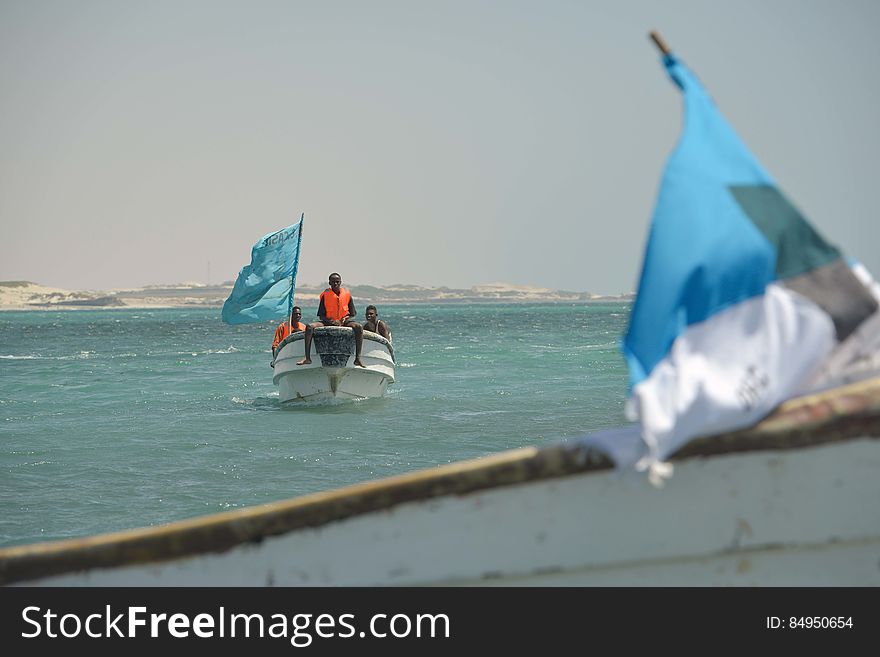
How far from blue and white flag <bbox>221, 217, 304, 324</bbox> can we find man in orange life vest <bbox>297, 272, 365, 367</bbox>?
1302 millimetres

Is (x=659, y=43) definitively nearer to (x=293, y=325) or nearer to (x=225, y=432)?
(x=225, y=432)

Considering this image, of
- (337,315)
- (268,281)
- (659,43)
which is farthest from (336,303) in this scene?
(659,43)

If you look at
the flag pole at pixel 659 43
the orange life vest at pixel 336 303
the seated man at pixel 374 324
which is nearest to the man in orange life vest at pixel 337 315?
the orange life vest at pixel 336 303

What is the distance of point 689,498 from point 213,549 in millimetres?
1416

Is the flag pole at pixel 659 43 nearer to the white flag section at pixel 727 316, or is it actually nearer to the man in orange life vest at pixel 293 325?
the white flag section at pixel 727 316

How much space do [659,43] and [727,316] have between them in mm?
1019

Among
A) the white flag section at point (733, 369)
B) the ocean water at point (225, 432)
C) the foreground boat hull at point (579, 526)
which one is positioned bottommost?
the foreground boat hull at point (579, 526)

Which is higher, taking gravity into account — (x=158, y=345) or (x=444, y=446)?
(x=158, y=345)

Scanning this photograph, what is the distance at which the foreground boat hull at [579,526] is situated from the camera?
9.64 feet

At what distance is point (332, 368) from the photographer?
66.6ft

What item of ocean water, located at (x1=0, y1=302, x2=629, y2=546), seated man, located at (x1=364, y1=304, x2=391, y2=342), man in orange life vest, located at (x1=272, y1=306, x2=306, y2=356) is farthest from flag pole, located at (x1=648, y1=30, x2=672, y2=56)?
man in orange life vest, located at (x1=272, y1=306, x2=306, y2=356)

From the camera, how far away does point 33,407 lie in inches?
957
